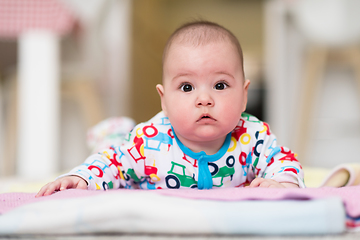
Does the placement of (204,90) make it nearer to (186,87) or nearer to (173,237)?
(186,87)

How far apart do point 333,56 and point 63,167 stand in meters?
1.47

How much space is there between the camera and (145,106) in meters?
3.06

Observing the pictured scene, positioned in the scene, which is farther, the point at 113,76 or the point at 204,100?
the point at 113,76

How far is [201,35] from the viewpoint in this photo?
2.26 ft

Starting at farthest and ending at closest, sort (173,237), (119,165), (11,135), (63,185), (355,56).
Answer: (11,135)
(355,56)
(119,165)
(63,185)
(173,237)

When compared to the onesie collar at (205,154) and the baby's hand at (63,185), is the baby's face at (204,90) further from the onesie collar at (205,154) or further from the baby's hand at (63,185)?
the baby's hand at (63,185)

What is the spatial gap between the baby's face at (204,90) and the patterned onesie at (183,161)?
2.0 inches

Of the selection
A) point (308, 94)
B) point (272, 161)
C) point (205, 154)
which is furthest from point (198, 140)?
point (308, 94)

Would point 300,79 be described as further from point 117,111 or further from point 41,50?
point 41,50

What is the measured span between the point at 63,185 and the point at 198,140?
0.24m

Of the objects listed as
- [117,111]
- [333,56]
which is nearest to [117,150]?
[117,111]

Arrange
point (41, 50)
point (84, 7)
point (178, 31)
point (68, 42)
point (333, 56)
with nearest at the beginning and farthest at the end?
point (178, 31) < point (41, 50) < point (84, 7) < point (68, 42) < point (333, 56)

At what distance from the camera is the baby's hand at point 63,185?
2.04ft

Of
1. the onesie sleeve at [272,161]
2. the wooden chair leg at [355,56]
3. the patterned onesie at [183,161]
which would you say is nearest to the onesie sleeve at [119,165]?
the patterned onesie at [183,161]
